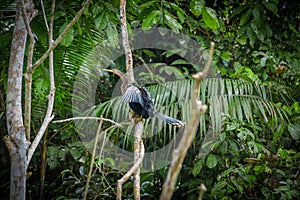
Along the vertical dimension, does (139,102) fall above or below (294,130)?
above

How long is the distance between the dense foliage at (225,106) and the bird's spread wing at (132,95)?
1.36 ft

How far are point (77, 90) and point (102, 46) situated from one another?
0.35 m

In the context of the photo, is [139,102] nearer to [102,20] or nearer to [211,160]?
[102,20]

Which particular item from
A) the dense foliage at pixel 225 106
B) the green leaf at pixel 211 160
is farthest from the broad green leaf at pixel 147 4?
the green leaf at pixel 211 160

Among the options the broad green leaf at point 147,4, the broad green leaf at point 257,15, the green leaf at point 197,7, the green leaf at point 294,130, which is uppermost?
the broad green leaf at point 257,15

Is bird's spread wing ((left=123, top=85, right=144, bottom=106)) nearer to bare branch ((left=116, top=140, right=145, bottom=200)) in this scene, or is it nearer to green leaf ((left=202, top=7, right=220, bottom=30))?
bare branch ((left=116, top=140, right=145, bottom=200))

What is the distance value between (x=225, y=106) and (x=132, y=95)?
2.74ft

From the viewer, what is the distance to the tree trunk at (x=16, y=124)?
3.98 ft

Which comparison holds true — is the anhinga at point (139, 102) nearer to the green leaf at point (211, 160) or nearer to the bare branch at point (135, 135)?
the bare branch at point (135, 135)

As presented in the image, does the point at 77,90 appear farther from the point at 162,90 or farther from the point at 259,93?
the point at 259,93

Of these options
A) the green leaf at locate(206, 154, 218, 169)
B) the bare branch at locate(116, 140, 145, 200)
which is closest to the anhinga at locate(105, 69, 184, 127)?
the bare branch at locate(116, 140, 145, 200)

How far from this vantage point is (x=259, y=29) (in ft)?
7.53

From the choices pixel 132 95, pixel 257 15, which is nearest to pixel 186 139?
pixel 132 95

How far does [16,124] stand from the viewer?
122cm
